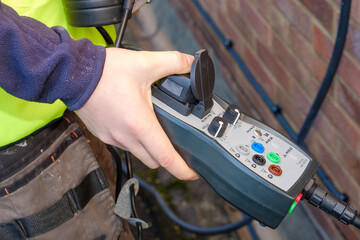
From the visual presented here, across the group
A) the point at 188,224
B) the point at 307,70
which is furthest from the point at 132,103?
the point at 188,224

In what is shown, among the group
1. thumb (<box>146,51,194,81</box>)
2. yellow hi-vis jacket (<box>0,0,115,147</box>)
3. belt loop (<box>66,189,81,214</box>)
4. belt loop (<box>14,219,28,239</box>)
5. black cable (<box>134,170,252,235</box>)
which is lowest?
black cable (<box>134,170,252,235</box>)

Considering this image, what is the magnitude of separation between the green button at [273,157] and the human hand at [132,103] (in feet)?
0.46

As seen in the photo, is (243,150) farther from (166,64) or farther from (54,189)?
(54,189)

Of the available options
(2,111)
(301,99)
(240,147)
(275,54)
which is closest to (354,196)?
(301,99)

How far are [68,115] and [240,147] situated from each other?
1.17 feet

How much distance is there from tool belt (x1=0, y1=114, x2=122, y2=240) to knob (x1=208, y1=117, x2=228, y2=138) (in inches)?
11.0

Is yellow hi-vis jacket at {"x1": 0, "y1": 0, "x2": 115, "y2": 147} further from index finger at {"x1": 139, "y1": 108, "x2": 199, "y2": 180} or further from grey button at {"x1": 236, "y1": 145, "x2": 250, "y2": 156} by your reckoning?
grey button at {"x1": 236, "y1": 145, "x2": 250, "y2": 156}

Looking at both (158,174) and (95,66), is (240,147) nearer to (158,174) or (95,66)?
(95,66)

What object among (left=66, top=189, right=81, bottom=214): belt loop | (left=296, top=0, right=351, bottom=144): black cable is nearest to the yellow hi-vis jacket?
(left=66, top=189, right=81, bottom=214): belt loop

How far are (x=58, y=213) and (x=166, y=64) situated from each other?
0.35 meters

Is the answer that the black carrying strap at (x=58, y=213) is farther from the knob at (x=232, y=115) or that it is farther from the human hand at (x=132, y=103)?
the knob at (x=232, y=115)

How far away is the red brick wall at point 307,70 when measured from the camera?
109cm

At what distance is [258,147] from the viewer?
71 cm

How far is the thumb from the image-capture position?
682 millimetres
